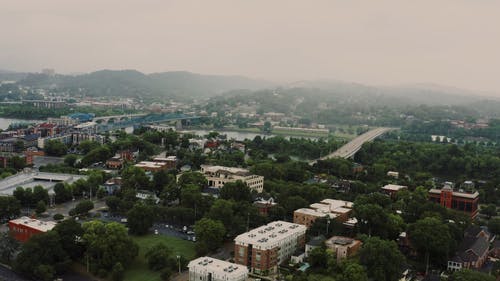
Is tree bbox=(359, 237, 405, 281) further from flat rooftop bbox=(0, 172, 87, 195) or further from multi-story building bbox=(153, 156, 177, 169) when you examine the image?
multi-story building bbox=(153, 156, 177, 169)

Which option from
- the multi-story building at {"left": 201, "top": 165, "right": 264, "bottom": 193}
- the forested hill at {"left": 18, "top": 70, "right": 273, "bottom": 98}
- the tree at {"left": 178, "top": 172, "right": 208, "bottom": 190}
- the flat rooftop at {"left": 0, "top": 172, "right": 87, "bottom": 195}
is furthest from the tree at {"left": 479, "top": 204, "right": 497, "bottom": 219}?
the forested hill at {"left": 18, "top": 70, "right": 273, "bottom": 98}

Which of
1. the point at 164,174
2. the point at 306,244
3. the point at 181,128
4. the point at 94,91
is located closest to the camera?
the point at 306,244

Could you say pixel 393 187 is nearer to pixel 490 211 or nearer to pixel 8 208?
pixel 490 211

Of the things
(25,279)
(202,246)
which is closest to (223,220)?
(202,246)

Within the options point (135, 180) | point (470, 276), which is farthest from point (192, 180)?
point (470, 276)

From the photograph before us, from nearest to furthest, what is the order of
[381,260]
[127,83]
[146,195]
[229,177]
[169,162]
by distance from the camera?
[381,260]
[146,195]
[229,177]
[169,162]
[127,83]

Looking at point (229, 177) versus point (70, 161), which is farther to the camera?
point (70, 161)

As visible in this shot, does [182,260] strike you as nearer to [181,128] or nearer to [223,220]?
[223,220]
